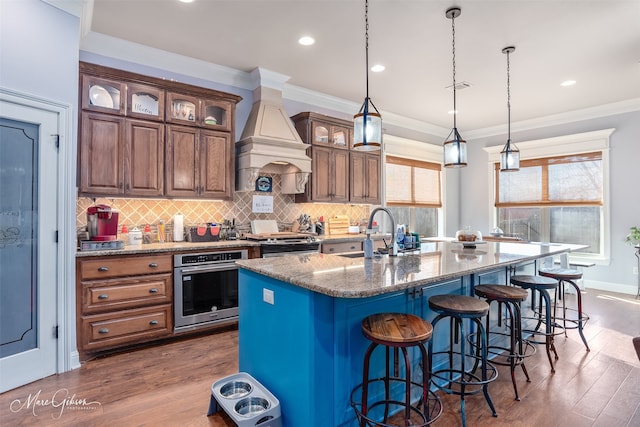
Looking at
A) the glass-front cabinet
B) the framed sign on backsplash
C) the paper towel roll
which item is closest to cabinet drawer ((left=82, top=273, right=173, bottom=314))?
the paper towel roll

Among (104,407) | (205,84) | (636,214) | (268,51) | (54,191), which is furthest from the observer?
(636,214)

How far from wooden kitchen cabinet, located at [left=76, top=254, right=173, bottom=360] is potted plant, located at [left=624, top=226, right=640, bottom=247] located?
252 inches

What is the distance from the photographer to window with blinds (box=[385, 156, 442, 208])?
20.8 feet

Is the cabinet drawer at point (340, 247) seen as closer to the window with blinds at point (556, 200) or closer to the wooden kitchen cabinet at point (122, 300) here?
the wooden kitchen cabinet at point (122, 300)

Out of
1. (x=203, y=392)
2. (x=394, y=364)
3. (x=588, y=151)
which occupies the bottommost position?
(x=203, y=392)

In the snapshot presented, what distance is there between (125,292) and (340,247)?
2543 millimetres

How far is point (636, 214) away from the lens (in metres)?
5.40

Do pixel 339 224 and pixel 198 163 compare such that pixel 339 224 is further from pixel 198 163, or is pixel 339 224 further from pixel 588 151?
pixel 588 151

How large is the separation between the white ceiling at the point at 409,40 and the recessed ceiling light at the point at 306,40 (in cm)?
7

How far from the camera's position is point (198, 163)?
387cm

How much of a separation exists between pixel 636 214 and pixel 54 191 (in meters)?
7.49

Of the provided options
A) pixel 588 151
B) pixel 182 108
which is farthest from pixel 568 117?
pixel 182 108

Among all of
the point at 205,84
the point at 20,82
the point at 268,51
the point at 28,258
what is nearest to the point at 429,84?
the point at 268,51

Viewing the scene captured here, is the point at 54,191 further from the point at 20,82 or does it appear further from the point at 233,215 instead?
the point at 233,215
